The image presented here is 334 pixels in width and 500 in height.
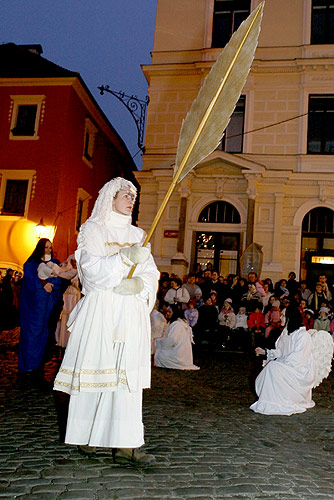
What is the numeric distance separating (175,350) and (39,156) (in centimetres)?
1274

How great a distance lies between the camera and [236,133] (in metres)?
19.1

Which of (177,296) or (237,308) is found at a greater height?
(177,296)

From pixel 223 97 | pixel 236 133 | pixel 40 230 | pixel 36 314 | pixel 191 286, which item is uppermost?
pixel 236 133

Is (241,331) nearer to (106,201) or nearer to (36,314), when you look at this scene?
(36,314)

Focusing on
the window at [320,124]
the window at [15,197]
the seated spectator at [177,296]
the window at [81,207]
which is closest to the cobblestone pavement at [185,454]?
the seated spectator at [177,296]

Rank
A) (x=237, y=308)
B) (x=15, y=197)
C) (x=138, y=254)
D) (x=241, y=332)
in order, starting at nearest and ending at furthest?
(x=138, y=254), (x=241, y=332), (x=237, y=308), (x=15, y=197)

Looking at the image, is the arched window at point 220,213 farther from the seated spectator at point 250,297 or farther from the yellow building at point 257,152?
the seated spectator at point 250,297

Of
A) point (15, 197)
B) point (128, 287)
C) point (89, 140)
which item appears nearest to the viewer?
point (128, 287)

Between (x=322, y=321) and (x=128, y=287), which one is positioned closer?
(x=128, y=287)

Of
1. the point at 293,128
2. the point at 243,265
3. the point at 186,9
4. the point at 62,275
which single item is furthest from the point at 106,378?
the point at 186,9

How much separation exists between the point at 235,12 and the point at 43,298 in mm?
16622

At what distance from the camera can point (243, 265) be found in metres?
16.6

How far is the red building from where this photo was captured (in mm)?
19469


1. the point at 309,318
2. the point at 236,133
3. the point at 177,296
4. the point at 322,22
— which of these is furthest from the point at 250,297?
the point at 322,22
